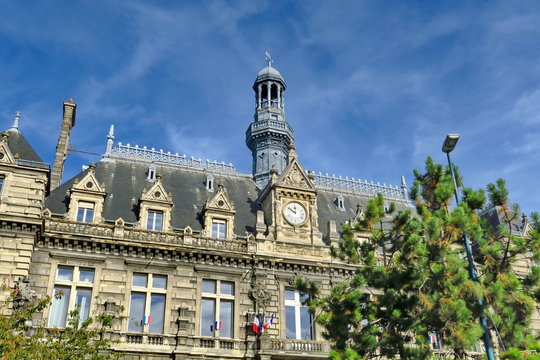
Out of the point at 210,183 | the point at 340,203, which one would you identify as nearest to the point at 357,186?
the point at 340,203

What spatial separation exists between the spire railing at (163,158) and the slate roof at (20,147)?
6.72 meters

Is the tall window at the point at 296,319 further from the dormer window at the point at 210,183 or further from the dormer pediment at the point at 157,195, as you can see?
the dormer window at the point at 210,183

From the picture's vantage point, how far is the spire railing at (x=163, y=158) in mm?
38281

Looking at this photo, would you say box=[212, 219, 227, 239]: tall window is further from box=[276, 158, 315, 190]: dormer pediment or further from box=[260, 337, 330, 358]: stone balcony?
box=[260, 337, 330, 358]: stone balcony

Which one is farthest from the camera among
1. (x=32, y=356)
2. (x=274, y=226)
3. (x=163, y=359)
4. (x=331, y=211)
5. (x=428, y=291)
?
(x=331, y=211)

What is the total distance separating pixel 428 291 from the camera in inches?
768

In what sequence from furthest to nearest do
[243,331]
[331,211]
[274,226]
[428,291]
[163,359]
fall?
[331,211]
[274,226]
[243,331]
[163,359]
[428,291]

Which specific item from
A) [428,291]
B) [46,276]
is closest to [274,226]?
[46,276]

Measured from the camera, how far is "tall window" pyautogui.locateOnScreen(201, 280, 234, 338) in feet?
99.2

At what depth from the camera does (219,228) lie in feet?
110

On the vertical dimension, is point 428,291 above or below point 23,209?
below

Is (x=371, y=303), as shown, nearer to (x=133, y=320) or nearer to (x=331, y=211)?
(x=133, y=320)

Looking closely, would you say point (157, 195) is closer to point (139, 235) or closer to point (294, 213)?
point (139, 235)

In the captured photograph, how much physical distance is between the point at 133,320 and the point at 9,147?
39.6 feet
